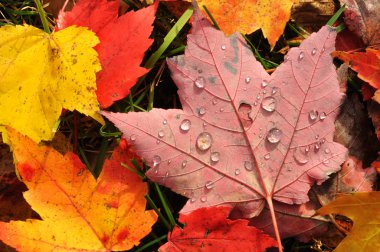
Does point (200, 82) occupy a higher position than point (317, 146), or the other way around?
point (200, 82)

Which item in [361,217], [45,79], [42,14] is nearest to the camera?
[361,217]

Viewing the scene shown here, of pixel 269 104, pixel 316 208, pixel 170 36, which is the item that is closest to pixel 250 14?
pixel 170 36

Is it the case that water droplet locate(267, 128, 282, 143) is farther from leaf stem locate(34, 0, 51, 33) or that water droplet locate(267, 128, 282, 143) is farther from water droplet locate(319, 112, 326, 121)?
leaf stem locate(34, 0, 51, 33)

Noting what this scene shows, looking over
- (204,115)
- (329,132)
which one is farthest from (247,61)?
(329,132)

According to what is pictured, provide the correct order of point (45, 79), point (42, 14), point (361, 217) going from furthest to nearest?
point (42, 14) → point (45, 79) → point (361, 217)

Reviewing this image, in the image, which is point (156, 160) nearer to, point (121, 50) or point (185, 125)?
point (185, 125)

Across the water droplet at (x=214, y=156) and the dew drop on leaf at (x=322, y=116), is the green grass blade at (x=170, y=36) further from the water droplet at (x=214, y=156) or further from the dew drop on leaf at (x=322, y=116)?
the dew drop on leaf at (x=322, y=116)

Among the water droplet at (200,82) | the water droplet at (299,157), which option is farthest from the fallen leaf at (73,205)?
the water droplet at (299,157)

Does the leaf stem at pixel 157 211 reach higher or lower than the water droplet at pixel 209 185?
lower
